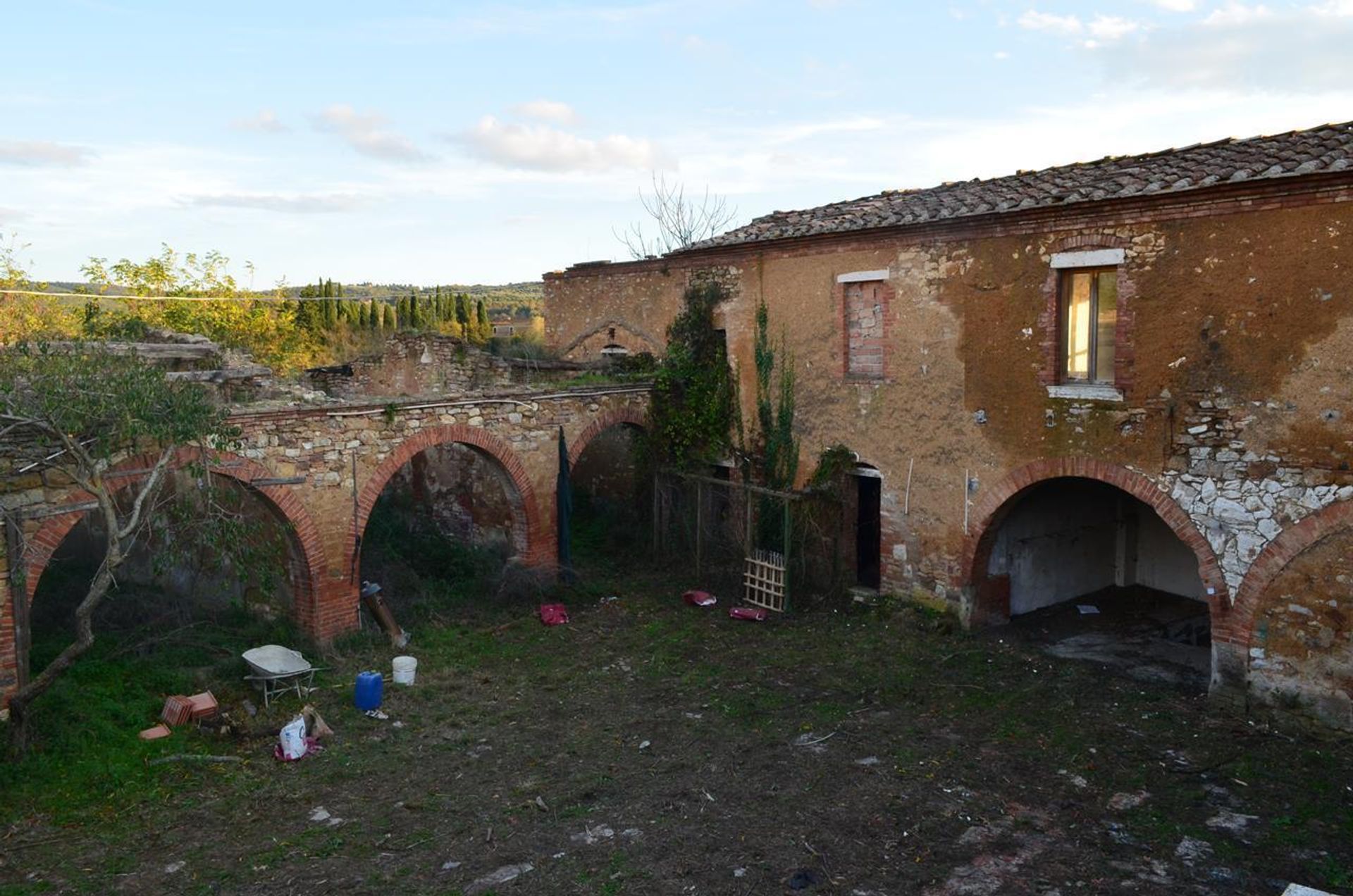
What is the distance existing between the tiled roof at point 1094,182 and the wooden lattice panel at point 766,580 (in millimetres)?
4888

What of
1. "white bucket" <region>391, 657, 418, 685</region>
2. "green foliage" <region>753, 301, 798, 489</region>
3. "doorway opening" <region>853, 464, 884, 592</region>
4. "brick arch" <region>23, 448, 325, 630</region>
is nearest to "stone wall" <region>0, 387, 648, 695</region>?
"brick arch" <region>23, 448, 325, 630</region>

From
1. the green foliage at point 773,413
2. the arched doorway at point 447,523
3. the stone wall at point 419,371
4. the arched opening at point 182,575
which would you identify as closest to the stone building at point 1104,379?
the green foliage at point 773,413

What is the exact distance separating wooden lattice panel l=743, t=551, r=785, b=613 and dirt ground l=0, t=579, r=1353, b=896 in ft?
6.38

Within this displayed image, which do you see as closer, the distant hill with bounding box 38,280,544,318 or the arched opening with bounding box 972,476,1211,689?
the arched opening with bounding box 972,476,1211,689

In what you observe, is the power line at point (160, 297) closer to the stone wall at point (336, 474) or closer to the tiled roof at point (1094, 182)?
the stone wall at point (336, 474)

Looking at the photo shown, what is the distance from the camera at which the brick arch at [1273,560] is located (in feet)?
29.0

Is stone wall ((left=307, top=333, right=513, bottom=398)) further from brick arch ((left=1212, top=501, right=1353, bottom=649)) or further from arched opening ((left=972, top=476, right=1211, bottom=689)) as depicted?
brick arch ((left=1212, top=501, right=1353, bottom=649))

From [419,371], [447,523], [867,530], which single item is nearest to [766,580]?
[867,530]

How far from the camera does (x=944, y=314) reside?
12.1m

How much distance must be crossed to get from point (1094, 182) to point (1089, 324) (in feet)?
5.39

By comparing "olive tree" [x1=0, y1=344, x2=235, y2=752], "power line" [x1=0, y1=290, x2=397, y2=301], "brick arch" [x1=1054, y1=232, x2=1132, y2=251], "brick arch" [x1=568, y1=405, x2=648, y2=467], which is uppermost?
"power line" [x1=0, y1=290, x2=397, y2=301]

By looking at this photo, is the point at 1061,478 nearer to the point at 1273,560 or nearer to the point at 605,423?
the point at 1273,560

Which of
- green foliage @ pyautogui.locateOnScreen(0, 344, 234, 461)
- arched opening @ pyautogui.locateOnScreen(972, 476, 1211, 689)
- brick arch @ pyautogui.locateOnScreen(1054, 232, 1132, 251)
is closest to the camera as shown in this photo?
green foliage @ pyautogui.locateOnScreen(0, 344, 234, 461)

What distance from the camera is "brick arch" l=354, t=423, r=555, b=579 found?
12.2m
